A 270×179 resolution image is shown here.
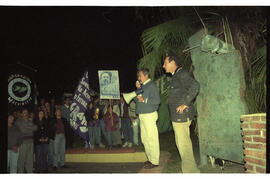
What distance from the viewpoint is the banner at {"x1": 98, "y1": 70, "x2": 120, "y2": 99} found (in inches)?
233

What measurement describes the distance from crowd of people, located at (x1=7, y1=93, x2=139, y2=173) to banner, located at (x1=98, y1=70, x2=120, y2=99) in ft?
Answer: 3.94

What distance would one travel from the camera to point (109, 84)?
5957mm

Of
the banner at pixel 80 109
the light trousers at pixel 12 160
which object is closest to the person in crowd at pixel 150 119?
the light trousers at pixel 12 160

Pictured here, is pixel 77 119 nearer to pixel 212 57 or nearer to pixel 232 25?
pixel 212 57

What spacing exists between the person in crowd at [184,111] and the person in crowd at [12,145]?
3094 mm

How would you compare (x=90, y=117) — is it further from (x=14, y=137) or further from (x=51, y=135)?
(x=14, y=137)

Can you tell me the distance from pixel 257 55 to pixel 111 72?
3338mm

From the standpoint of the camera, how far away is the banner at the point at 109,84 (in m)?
5.92

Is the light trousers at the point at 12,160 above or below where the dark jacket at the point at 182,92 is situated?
below

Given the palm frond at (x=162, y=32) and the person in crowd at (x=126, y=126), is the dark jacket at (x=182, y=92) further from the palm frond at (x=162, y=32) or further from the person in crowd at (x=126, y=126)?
the person in crowd at (x=126, y=126)

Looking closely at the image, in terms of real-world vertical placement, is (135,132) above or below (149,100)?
below

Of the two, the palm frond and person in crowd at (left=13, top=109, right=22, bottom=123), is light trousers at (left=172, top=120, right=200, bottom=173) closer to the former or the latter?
the palm frond

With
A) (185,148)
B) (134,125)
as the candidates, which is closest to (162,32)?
(185,148)

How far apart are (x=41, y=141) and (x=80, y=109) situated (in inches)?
71.4
